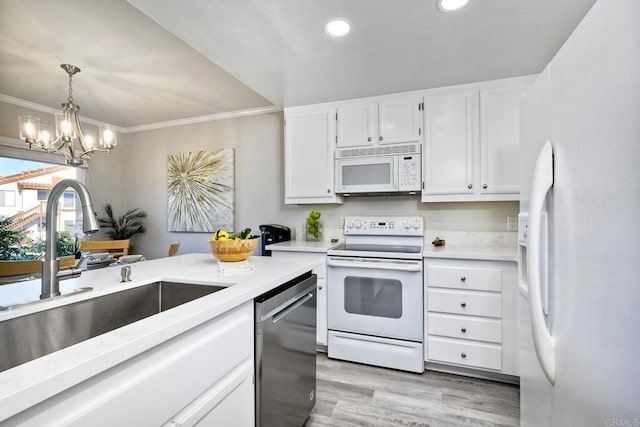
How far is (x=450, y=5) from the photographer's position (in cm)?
155

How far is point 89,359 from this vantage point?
1.85 feet

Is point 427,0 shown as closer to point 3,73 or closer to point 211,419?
point 211,419

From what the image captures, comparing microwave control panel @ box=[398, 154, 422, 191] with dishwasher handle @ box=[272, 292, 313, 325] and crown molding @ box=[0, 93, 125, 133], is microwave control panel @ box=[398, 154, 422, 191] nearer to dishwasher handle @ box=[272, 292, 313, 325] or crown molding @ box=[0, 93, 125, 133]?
dishwasher handle @ box=[272, 292, 313, 325]

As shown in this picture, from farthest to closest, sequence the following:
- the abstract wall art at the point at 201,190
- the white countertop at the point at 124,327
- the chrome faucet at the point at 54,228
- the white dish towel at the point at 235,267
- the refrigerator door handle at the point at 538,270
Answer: the abstract wall art at the point at 201,190 < the white dish towel at the point at 235,267 < the chrome faucet at the point at 54,228 < the refrigerator door handle at the point at 538,270 < the white countertop at the point at 124,327

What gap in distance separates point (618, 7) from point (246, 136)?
137 inches

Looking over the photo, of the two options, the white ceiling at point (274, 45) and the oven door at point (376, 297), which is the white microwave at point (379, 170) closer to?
the white ceiling at point (274, 45)

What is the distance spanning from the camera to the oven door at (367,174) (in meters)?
2.65

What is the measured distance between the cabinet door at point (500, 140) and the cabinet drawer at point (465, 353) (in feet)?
3.84

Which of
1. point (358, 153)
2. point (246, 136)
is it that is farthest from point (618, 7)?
point (246, 136)

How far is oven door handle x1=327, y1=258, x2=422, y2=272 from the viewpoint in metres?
2.24

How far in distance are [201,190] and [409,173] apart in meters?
2.63

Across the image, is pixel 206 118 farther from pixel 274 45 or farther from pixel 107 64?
pixel 274 45

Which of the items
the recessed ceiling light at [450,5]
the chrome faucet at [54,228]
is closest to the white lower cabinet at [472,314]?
the recessed ceiling light at [450,5]

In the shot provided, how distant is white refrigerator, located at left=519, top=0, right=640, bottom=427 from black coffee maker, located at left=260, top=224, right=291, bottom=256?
2.37 meters
